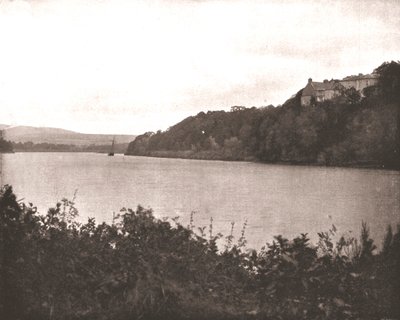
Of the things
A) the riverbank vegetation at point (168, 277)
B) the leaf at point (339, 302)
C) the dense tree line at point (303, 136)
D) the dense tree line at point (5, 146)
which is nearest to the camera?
the riverbank vegetation at point (168, 277)

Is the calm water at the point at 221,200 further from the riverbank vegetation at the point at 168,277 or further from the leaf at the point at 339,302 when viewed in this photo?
the leaf at the point at 339,302

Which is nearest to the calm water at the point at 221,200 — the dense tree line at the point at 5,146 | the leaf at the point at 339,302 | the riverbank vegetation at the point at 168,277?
the dense tree line at the point at 5,146

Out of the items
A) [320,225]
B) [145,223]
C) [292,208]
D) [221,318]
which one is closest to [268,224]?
[320,225]

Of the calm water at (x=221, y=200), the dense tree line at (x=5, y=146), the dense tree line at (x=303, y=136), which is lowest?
the calm water at (x=221, y=200)

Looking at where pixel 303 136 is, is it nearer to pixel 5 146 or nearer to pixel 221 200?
pixel 221 200

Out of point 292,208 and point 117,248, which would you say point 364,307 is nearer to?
point 117,248

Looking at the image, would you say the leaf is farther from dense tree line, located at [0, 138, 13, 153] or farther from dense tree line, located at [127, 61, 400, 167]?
dense tree line, located at [127, 61, 400, 167]

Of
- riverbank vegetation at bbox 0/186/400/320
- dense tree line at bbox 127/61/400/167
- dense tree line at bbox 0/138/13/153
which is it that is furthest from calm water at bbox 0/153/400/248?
dense tree line at bbox 127/61/400/167
